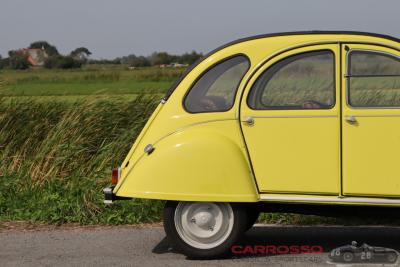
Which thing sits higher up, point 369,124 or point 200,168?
point 369,124

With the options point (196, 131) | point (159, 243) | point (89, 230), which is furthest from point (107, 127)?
point (196, 131)

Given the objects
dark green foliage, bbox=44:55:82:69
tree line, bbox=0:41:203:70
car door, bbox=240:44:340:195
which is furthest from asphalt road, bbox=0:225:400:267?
dark green foliage, bbox=44:55:82:69

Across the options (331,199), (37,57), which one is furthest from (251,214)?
(37,57)

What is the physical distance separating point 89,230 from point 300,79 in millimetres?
2828

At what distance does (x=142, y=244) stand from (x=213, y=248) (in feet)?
3.14

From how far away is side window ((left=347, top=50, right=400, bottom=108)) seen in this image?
19.6ft

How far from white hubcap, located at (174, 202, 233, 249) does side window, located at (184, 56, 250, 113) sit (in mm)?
827

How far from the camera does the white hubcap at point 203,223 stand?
20.5 feet

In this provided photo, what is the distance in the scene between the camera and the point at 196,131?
20.3 feet

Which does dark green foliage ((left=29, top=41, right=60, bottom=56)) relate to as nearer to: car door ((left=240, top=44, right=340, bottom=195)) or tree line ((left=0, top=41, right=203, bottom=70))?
tree line ((left=0, top=41, right=203, bottom=70))

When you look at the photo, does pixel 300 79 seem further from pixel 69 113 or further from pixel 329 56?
pixel 69 113

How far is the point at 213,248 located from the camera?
6203 millimetres

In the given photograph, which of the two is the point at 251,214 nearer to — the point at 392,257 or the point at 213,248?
the point at 213,248

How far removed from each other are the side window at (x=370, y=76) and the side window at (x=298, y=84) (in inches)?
6.4
